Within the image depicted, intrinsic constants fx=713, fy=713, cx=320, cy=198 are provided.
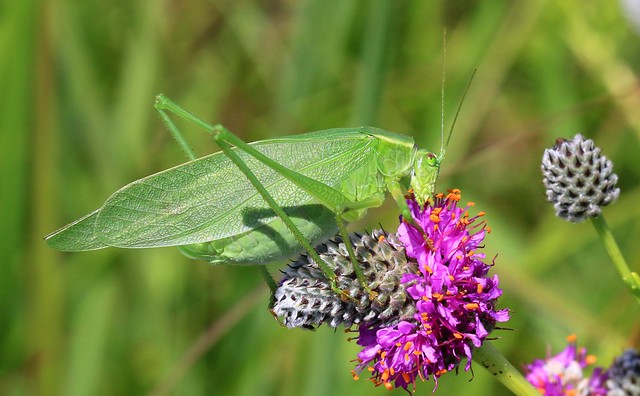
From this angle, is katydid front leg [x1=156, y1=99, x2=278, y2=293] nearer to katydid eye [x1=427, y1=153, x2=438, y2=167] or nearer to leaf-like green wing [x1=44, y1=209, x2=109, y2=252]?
leaf-like green wing [x1=44, y1=209, x2=109, y2=252]

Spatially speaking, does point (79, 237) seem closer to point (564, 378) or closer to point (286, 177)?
point (286, 177)

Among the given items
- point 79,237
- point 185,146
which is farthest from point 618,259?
point 79,237

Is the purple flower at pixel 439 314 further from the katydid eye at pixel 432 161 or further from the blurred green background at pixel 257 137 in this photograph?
the blurred green background at pixel 257 137

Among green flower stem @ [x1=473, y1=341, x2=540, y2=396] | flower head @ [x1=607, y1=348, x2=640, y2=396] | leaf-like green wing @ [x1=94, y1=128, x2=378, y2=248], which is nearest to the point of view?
green flower stem @ [x1=473, y1=341, x2=540, y2=396]

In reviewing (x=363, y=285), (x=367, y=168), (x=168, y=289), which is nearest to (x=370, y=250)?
(x=363, y=285)

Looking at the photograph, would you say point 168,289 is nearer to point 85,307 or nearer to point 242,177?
point 85,307

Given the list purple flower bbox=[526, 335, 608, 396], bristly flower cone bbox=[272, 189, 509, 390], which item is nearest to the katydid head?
bristly flower cone bbox=[272, 189, 509, 390]
